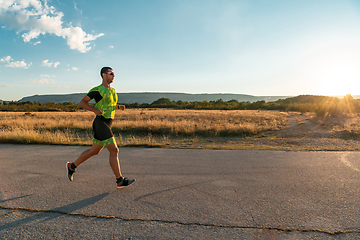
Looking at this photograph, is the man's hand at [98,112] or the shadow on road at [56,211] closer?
the shadow on road at [56,211]

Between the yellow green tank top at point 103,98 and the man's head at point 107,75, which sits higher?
the man's head at point 107,75

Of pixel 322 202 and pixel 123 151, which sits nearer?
pixel 322 202

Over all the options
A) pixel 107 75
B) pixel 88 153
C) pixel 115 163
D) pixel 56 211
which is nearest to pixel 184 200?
pixel 115 163

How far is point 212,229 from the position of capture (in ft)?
8.40

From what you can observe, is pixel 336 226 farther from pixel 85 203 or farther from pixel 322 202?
pixel 85 203

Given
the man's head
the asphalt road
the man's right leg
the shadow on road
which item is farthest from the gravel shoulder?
the shadow on road

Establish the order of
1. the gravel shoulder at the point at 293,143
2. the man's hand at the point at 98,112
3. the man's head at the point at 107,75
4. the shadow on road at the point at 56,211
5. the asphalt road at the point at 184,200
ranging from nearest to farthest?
1. the asphalt road at the point at 184,200
2. the shadow on road at the point at 56,211
3. the man's hand at the point at 98,112
4. the man's head at the point at 107,75
5. the gravel shoulder at the point at 293,143

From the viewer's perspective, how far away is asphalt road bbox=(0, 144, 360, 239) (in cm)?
254

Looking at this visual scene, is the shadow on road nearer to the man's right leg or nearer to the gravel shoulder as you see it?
the man's right leg

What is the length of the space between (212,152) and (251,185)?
9.70 feet

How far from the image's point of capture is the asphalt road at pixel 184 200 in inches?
100.0

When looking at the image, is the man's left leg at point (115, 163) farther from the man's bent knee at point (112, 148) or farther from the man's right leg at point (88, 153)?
the man's right leg at point (88, 153)

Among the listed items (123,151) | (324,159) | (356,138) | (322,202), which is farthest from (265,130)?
(322,202)

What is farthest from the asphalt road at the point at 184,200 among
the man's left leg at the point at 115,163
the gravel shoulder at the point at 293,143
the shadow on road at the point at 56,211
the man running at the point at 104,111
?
the gravel shoulder at the point at 293,143
